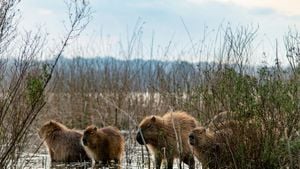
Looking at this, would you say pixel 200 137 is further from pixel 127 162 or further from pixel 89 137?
pixel 89 137

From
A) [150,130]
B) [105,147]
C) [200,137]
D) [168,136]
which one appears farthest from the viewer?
[105,147]

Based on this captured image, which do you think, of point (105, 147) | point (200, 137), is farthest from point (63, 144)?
point (200, 137)

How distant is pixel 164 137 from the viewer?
9.09 meters

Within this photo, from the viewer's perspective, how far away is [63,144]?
10789 millimetres

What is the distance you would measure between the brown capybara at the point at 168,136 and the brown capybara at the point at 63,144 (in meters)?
1.89

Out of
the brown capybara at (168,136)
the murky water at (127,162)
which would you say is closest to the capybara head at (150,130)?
the brown capybara at (168,136)

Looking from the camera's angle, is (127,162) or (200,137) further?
(127,162)

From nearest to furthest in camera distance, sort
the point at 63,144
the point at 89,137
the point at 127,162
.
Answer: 1. the point at 127,162
2. the point at 89,137
3. the point at 63,144

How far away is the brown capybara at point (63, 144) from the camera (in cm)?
1072

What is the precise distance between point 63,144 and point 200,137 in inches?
151

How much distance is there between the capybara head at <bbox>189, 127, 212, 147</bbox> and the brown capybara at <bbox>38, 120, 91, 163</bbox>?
3.46 metres

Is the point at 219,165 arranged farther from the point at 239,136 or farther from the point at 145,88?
the point at 145,88

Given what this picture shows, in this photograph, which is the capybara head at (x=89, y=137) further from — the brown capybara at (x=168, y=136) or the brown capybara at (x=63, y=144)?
the brown capybara at (x=168, y=136)

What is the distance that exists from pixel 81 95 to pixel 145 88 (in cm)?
180
